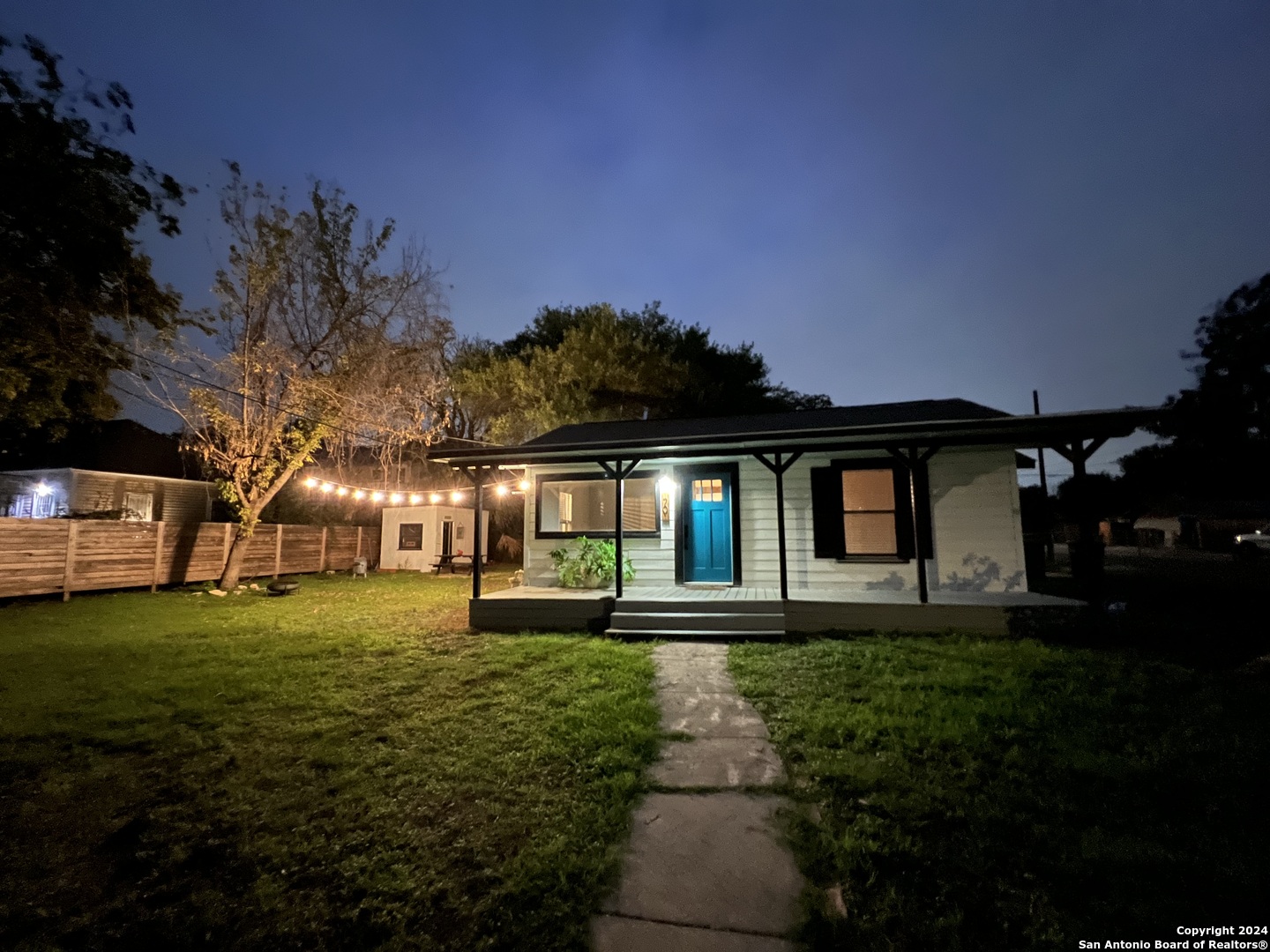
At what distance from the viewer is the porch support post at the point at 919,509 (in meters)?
7.09

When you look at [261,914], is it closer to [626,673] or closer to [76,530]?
[626,673]

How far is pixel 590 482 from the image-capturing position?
10.3 m

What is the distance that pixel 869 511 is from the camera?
852cm

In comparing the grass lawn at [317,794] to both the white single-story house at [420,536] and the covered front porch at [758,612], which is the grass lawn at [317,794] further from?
the white single-story house at [420,536]

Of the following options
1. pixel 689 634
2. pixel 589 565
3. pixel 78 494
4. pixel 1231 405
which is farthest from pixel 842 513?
pixel 1231 405

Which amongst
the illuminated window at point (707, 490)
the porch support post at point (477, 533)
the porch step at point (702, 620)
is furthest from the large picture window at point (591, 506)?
the porch step at point (702, 620)

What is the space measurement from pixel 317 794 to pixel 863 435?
6.70 m

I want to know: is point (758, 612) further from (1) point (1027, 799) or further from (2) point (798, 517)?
(1) point (1027, 799)

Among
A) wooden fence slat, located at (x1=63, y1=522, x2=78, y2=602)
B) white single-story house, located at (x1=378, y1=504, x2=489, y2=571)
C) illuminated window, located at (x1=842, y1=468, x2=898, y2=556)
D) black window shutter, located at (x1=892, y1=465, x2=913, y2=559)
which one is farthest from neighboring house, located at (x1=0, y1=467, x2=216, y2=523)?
black window shutter, located at (x1=892, y1=465, x2=913, y2=559)

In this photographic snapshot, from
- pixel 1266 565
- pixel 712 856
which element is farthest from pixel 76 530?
pixel 1266 565

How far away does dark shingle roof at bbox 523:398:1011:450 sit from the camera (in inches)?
354

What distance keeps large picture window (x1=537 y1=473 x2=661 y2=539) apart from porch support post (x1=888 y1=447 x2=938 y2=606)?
3977 millimetres

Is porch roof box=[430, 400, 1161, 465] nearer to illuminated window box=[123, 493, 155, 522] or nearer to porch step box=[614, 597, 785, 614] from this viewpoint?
porch step box=[614, 597, 785, 614]

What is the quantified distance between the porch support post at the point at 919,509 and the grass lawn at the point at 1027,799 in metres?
1.79
